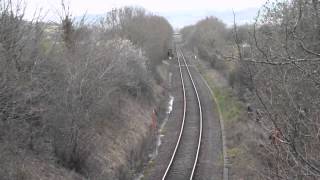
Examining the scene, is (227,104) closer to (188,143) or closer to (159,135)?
(159,135)

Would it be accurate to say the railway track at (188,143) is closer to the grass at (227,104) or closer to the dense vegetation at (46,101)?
the grass at (227,104)

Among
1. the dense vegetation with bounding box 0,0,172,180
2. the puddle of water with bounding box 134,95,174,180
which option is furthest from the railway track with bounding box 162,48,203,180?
the dense vegetation with bounding box 0,0,172,180

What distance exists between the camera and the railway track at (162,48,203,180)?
776 inches

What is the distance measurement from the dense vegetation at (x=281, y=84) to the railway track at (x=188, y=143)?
239 centimetres

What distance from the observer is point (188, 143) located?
24.9m

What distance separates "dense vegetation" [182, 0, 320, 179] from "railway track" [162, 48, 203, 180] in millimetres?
2394

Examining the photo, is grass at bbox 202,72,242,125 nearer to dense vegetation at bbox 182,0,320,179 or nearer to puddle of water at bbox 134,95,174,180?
dense vegetation at bbox 182,0,320,179

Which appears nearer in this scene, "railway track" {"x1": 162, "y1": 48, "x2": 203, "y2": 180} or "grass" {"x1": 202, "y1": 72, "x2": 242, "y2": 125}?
"railway track" {"x1": 162, "y1": 48, "x2": 203, "y2": 180}

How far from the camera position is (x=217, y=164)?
2112 centimetres

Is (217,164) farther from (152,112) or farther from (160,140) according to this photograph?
(152,112)

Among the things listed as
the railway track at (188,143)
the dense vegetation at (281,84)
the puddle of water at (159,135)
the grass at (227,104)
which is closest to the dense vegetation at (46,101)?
the puddle of water at (159,135)

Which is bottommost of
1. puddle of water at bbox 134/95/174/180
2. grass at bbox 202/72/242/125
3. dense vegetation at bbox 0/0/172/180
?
puddle of water at bbox 134/95/174/180

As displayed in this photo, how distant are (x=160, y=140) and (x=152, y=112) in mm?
6756

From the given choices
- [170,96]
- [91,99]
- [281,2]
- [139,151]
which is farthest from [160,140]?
[170,96]
